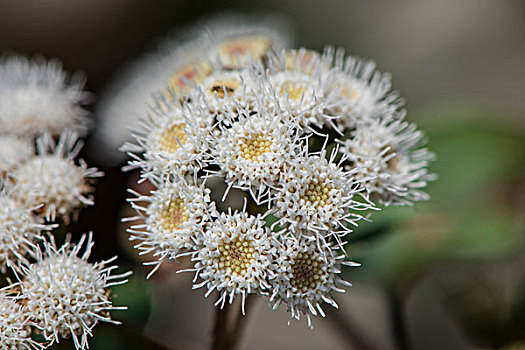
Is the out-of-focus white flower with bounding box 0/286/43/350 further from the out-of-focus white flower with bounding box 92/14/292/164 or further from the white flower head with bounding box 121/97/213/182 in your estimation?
the out-of-focus white flower with bounding box 92/14/292/164

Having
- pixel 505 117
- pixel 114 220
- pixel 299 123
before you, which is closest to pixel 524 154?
pixel 505 117

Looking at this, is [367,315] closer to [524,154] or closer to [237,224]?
[524,154]

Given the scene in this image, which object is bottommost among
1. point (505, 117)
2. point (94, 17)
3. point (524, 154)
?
point (524, 154)

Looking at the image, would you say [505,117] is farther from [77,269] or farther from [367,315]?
[77,269]

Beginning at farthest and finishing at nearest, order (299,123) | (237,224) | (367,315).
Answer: (367,315), (299,123), (237,224)

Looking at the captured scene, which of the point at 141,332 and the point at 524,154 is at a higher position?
the point at 524,154

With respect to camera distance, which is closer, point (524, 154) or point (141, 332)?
point (141, 332)

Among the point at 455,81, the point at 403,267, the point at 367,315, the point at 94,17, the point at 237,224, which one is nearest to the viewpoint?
the point at 237,224
